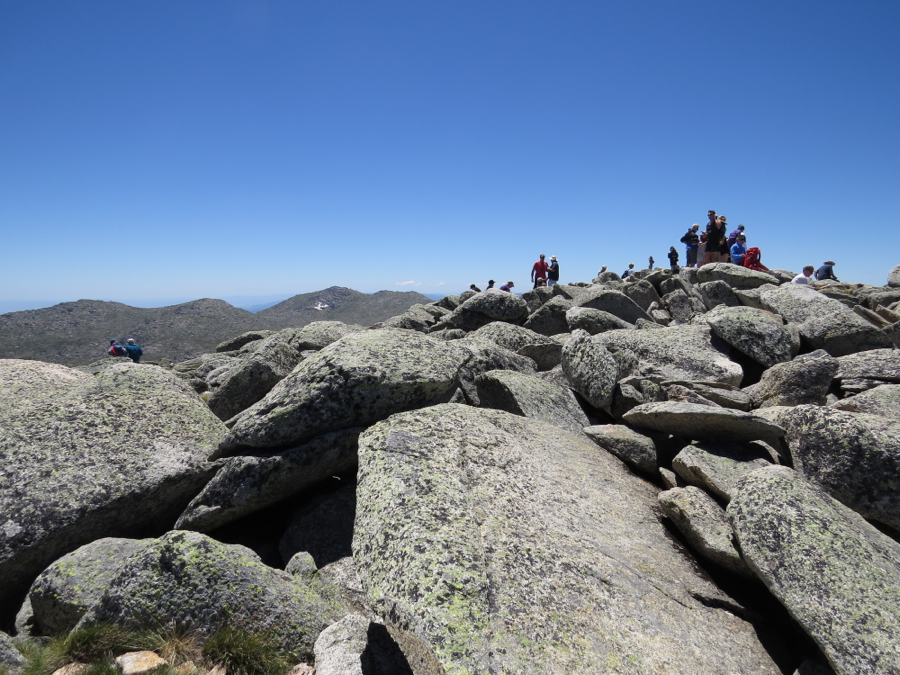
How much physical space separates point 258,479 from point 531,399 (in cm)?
661

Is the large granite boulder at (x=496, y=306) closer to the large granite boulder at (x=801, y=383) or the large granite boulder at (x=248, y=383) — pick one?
the large granite boulder at (x=248, y=383)

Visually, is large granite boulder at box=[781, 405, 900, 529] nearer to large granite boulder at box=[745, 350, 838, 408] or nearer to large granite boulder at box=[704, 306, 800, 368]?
large granite boulder at box=[745, 350, 838, 408]

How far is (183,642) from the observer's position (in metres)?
7.25

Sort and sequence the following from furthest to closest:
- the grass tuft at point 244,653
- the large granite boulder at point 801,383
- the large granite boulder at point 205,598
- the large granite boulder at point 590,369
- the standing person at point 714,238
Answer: the standing person at point 714,238 < the large granite boulder at point 590,369 < the large granite boulder at point 801,383 < the large granite boulder at point 205,598 < the grass tuft at point 244,653

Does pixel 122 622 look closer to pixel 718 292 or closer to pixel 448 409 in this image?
pixel 448 409

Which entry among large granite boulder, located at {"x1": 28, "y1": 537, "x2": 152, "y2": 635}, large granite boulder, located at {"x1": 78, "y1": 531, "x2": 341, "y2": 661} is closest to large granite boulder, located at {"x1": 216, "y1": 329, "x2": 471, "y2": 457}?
large granite boulder, located at {"x1": 78, "y1": 531, "x2": 341, "y2": 661}

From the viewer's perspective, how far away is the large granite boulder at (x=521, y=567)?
5484 mm

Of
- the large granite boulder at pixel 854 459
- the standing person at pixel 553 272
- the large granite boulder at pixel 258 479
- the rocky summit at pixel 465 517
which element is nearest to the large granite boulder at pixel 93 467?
the rocky summit at pixel 465 517

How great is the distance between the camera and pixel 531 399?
12.2 m

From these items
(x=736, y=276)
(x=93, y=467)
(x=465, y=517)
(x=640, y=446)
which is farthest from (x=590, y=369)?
(x=736, y=276)

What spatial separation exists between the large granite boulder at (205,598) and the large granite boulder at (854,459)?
29.1 feet

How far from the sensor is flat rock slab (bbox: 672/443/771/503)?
8164 mm

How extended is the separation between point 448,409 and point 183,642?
5.68m

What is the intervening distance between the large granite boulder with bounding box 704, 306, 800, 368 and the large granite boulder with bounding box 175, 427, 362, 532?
41.1 feet
